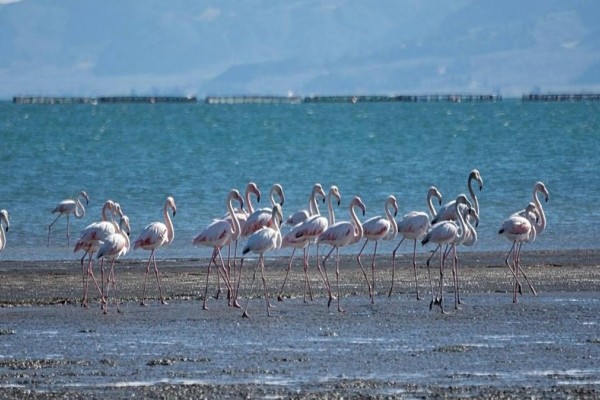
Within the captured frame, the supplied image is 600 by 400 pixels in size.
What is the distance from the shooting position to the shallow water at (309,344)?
12.4 metres

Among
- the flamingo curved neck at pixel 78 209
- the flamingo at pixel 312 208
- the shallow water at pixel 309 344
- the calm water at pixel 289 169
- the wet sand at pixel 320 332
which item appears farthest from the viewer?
the calm water at pixel 289 169

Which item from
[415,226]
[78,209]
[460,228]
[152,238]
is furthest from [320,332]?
[78,209]

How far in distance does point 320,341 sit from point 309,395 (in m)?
2.82

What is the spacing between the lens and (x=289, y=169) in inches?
1986

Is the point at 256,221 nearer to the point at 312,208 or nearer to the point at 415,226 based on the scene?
A: the point at 312,208

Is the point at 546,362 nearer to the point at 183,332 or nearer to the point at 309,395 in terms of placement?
the point at 309,395

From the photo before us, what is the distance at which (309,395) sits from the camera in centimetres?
1148

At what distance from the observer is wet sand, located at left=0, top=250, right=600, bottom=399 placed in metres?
11.9

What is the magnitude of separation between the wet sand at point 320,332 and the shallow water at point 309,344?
20 millimetres

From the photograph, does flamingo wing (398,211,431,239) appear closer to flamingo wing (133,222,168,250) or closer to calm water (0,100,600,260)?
flamingo wing (133,222,168,250)

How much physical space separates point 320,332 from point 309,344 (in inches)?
33.0

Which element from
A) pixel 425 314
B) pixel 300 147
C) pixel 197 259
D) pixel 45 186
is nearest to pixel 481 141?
pixel 300 147

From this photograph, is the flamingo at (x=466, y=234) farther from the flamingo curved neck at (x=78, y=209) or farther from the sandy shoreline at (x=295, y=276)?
the flamingo curved neck at (x=78, y=209)

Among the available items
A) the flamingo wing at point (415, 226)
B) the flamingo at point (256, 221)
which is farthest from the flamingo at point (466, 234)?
the flamingo at point (256, 221)
